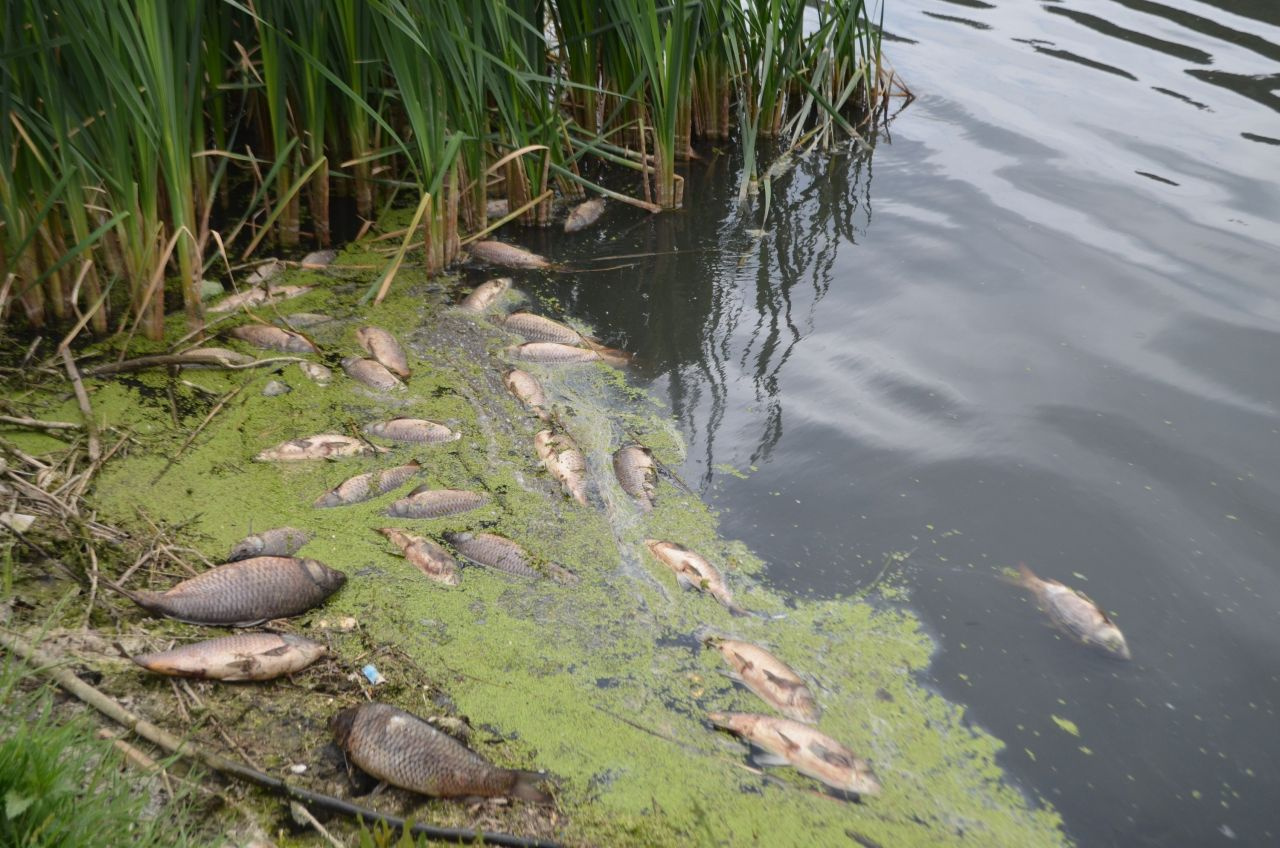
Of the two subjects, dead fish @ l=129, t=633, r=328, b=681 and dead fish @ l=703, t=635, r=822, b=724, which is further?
dead fish @ l=703, t=635, r=822, b=724

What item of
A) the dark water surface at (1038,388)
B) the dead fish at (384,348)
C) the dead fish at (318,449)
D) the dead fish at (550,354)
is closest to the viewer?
the dark water surface at (1038,388)

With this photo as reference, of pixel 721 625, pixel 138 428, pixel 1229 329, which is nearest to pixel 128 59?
pixel 138 428

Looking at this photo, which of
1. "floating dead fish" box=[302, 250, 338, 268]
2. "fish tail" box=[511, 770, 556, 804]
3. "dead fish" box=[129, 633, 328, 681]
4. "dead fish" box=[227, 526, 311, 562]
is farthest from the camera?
"floating dead fish" box=[302, 250, 338, 268]

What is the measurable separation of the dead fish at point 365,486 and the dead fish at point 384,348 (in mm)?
588

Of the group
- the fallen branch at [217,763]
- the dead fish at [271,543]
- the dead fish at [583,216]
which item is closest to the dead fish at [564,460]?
the dead fish at [271,543]

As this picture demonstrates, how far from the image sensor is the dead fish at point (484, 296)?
404 centimetres

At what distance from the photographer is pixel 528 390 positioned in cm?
351

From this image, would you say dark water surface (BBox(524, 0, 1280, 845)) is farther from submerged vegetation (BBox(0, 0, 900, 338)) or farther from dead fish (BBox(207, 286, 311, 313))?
dead fish (BBox(207, 286, 311, 313))

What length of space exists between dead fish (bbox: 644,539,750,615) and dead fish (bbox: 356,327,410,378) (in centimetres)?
123

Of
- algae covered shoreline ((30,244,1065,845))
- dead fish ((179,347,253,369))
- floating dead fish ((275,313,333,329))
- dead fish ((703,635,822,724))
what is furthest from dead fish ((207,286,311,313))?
dead fish ((703,635,822,724))

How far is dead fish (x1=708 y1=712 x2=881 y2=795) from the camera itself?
221 centimetres

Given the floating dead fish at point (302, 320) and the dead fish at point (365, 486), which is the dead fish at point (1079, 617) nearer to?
the dead fish at point (365, 486)

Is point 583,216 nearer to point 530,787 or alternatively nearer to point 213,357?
point 213,357

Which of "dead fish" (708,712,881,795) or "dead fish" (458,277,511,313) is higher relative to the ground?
"dead fish" (458,277,511,313)
